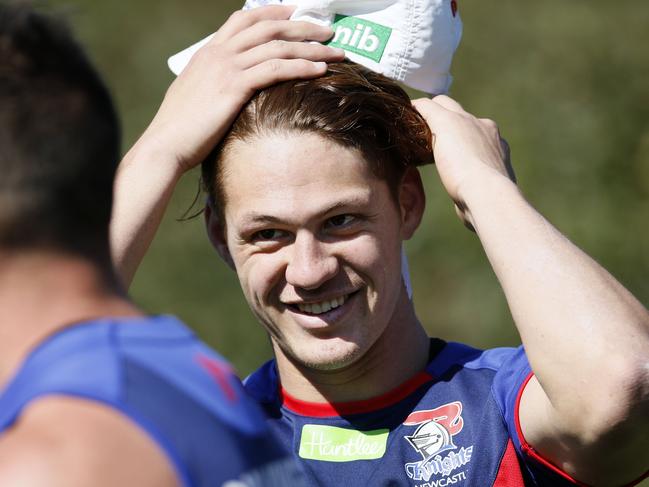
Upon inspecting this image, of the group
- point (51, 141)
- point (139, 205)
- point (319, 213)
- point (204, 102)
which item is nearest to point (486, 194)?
point (319, 213)

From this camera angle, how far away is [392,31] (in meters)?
3.62

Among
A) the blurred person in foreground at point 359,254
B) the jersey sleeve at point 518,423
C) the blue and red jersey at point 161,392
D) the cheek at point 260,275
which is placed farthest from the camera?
the cheek at point 260,275

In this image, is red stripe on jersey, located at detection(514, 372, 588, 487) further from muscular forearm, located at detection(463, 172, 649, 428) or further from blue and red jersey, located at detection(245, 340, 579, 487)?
muscular forearm, located at detection(463, 172, 649, 428)

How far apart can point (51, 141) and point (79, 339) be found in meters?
0.34

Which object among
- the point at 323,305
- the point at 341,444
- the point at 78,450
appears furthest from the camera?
the point at 341,444

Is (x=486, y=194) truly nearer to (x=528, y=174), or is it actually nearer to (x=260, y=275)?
(x=260, y=275)

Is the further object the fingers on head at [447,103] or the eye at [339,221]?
the fingers on head at [447,103]

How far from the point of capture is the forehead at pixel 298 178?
3438 millimetres

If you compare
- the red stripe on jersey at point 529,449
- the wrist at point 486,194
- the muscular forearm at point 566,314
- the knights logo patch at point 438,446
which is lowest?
the knights logo patch at point 438,446

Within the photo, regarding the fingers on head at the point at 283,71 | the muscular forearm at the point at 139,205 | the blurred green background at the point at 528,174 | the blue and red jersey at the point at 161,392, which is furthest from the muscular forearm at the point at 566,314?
the blurred green background at the point at 528,174

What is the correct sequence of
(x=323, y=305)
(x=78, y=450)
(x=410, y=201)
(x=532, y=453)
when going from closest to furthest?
(x=78, y=450) → (x=532, y=453) → (x=323, y=305) → (x=410, y=201)

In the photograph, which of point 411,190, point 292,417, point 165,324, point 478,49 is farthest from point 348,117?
point 478,49

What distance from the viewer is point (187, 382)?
2.02 m

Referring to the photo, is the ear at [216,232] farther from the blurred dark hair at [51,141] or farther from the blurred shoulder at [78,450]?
the blurred shoulder at [78,450]
